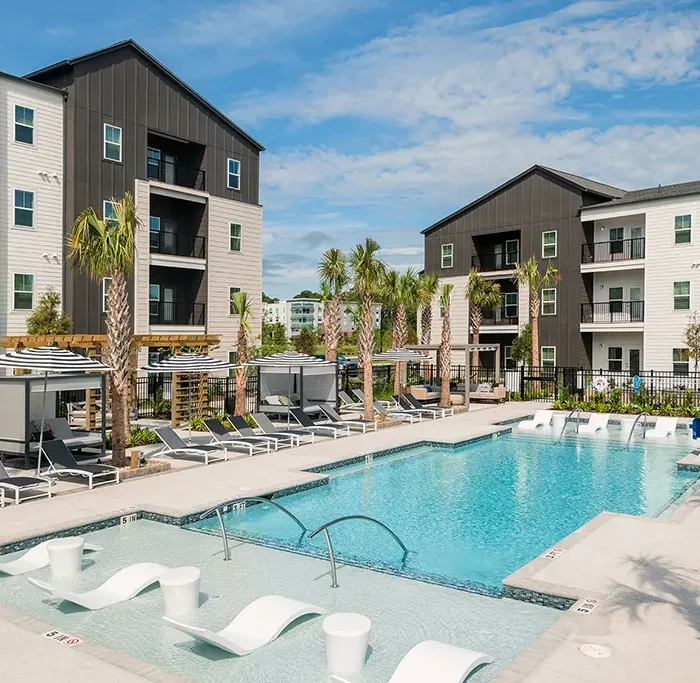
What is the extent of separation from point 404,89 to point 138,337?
1065 cm

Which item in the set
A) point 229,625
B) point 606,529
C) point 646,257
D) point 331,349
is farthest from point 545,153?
point 229,625

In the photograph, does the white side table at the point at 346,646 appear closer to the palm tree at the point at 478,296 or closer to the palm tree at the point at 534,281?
the palm tree at the point at 534,281

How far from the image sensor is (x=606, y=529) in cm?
1026

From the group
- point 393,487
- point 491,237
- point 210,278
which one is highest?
point 491,237

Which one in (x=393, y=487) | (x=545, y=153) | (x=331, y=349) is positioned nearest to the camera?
(x=393, y=487)

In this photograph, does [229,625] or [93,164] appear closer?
[229,625]

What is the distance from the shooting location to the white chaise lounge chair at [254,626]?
622 centimetres

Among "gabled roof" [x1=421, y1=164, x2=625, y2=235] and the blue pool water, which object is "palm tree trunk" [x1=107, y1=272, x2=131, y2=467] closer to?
the blue pool water

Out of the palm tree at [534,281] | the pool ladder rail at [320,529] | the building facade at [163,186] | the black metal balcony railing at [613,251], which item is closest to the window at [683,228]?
the black metal balcony railing at [613,251]

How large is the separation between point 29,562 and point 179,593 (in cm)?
269

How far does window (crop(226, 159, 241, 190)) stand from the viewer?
32.7m

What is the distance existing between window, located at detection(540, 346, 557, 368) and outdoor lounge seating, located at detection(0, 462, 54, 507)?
30.2 m

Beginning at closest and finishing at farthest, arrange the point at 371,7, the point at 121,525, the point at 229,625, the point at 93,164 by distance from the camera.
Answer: the point at 229,625
the point at 121,525
the point at 371,7
the point at 93,164

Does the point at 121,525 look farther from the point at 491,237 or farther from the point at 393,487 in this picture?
the point at 491,237
